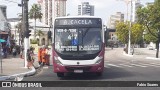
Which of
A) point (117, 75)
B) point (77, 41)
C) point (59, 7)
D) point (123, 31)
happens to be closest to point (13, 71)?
point (77, 41)

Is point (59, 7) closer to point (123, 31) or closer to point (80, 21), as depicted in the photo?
point (123, 31)

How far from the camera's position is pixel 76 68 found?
→ 17.8 meters

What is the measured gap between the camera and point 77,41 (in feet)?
59.8

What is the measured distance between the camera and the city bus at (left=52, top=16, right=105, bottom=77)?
17812 millimetres

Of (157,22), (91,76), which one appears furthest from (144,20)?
Result: (91,76)

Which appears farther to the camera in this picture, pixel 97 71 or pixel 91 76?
pixel 91 76

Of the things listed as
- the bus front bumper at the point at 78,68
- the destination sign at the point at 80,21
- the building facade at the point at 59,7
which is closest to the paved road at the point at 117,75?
Result: the bus front bumper at the point at 78,68

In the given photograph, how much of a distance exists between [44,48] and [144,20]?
821 inches

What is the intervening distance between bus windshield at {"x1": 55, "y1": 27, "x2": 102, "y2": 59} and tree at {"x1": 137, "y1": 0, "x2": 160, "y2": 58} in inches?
1101

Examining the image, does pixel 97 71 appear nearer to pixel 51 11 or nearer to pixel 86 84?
pixel 86 84

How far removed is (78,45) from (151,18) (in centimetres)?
2886

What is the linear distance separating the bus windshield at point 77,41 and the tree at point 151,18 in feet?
91.8

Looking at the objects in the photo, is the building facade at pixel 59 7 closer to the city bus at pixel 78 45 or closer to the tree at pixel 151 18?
the tree at pixel 151 18

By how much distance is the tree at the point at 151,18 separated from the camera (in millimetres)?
45125
